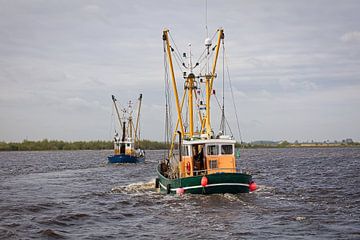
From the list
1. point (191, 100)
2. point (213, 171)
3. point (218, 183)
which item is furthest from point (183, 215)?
point (191, 100)

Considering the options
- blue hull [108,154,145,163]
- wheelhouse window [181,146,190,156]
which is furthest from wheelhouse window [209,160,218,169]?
blue hull [108,154,145,163]

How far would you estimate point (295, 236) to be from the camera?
2191 cm

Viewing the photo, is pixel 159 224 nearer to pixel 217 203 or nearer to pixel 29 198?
pixel 217 203

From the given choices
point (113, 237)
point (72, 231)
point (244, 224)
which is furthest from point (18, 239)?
point (244, 224)

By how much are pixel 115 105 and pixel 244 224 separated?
90.5 m

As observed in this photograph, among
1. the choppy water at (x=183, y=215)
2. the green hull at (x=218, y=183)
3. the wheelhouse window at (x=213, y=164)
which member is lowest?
the choppy water at (x=183, y=215)

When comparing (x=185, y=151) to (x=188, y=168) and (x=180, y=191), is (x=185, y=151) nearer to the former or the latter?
(x=188, y=168)

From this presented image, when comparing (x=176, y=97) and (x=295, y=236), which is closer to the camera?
(x=295, y=236)

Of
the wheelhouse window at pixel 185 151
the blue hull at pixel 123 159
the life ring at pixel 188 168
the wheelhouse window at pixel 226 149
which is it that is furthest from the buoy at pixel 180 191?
the blue hull at pixel 123 159

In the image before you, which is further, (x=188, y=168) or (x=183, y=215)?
(x=188, y=168)

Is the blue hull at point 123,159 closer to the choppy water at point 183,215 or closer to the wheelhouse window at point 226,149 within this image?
the choppy water at point 183,215

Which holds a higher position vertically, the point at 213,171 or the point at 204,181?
the point at 213,171

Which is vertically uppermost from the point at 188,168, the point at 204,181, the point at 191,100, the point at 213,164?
the point at 191,100

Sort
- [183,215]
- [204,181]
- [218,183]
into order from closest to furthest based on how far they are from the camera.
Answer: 1. [183,215]
2. [204,181]
3. [218,183]
